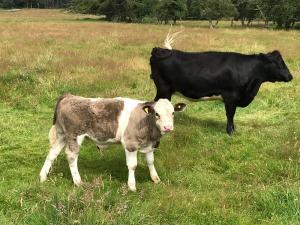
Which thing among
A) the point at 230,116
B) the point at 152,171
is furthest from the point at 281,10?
the point at 152,171

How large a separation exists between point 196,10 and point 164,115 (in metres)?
71.9

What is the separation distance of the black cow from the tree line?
154ft

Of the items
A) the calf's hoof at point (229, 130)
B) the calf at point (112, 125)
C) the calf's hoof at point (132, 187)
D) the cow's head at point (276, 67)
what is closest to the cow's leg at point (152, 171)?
the calf at point (112, 125)

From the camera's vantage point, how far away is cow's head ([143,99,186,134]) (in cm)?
636

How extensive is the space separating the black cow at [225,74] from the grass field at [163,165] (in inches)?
29.4

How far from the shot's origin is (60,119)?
706 centimetres

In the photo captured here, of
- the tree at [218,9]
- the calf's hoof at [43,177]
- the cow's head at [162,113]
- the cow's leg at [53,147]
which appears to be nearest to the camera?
the cow's head at [162,113]

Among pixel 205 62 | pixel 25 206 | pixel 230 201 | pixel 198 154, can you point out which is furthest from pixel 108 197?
pixel 205 62

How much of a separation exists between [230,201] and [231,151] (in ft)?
7.54

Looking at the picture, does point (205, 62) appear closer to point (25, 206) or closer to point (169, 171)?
point (169, 171)

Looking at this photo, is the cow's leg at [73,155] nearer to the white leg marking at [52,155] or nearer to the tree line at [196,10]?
the white leg marking at [52,155]

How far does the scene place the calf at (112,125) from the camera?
22.1 feet

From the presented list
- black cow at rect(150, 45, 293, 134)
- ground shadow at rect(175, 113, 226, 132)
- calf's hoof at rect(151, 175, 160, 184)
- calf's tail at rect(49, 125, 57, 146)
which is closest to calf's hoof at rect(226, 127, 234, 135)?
black cow at rect(150, 45, 293, 134)

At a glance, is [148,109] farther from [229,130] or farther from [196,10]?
[196,10]
